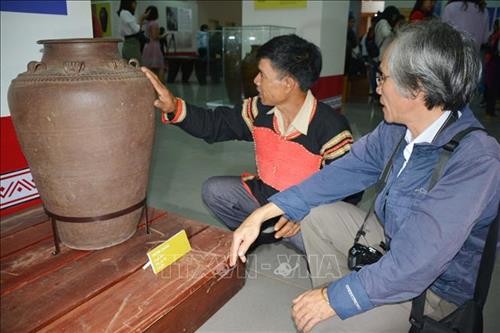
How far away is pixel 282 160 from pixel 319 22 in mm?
2967

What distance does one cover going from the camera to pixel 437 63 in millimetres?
872

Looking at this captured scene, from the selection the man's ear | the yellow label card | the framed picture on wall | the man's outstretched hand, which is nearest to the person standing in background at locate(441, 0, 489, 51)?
the man's ear

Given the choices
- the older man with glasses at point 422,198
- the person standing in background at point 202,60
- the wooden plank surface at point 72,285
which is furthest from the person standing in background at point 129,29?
the person standing in background at point 202,60

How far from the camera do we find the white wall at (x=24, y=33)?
1.70 meters

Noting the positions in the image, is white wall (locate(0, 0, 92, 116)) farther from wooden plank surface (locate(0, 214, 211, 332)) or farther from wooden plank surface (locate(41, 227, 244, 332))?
wooden plank surface (locate(41, 227, 244, 332))

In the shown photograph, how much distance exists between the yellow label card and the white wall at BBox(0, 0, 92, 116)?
3.41 feet

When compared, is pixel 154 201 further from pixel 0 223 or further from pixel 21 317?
pixel 21 317

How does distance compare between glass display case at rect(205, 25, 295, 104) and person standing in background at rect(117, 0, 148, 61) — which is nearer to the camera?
glass display case at rect(205, 25, 295, 104)

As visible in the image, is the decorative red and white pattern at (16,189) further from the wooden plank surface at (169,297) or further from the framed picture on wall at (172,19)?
the framed picture on wall at (172,19)

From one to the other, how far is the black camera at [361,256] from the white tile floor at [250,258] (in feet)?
1.34

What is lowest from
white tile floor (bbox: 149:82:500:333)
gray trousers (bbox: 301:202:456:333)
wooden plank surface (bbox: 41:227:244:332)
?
white tile floor (bbox: 149:82:500:333)

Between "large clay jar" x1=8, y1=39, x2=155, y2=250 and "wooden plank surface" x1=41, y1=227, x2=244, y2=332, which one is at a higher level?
"large clay jar" x1=8, y1=39, x2=155, y2=250

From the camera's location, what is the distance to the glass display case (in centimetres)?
423

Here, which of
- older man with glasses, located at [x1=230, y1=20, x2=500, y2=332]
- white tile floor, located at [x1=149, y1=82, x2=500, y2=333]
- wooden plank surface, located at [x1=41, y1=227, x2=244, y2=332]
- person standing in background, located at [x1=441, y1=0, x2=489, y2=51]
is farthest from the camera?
person standing in background, located at [x1=441, y1=0, x2=489, y2=51]
